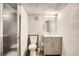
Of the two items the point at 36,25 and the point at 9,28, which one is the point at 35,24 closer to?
the point at 36,25

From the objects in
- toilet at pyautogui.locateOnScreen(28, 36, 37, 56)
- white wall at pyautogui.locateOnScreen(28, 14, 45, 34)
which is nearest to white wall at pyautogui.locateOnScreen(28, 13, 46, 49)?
white wall at pyautogui.locateOnScreen(28, 14, 45, 34)

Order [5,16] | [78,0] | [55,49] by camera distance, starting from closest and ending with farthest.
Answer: [78,0]
[5,16]
[55,49]

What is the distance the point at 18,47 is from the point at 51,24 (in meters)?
0.90

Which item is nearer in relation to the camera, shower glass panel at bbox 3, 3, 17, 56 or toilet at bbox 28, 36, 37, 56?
shower glass panel at bbox 3, 3, 17, 56

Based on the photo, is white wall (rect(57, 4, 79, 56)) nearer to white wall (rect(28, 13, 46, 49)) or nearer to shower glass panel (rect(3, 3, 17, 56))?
white wall (rect(28, 13, 46, 49))

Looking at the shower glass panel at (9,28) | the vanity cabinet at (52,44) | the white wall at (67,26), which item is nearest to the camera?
the shower glass panel at (9,28)

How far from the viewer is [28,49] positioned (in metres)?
2.12

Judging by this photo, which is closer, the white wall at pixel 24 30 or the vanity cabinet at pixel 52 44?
the white wall at pixel 24 30

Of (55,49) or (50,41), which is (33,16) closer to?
(50,41)

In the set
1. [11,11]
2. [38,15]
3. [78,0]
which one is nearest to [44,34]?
[38,15]

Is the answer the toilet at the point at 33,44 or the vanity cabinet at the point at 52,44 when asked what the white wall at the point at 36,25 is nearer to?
the toilet at the point at 33,44

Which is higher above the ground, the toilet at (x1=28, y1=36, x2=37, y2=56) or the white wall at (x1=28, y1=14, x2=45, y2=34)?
the white wall at (x1=28, y1=14, x2=45, y2=34)

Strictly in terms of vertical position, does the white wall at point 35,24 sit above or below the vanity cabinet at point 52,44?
above

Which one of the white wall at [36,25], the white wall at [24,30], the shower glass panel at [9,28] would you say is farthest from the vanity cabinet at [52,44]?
the shower glass panel at [9,28]
